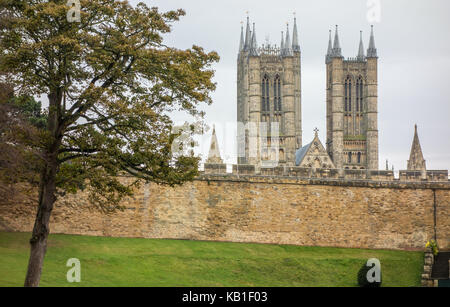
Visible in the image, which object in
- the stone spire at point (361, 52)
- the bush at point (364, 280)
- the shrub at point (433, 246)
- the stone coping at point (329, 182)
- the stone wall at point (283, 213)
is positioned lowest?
the bush at point (364, 280)

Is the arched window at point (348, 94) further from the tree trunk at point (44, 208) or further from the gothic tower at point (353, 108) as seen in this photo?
the tree trunk at point (44, 208)

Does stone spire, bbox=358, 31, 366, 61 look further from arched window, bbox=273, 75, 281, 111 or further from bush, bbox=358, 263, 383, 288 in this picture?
bush, bbox=358, 263, 383, 288

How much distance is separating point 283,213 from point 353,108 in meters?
53.9

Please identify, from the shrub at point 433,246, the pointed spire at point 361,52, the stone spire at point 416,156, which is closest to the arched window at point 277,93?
the pointed spire at point 361,52

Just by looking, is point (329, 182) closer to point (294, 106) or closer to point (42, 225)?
point (42, 225)

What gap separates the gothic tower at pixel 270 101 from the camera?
270 ft

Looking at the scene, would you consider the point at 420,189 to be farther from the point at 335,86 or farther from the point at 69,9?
the point at 335,86

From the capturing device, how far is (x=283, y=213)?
33.9 m

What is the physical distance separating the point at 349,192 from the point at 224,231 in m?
7.31

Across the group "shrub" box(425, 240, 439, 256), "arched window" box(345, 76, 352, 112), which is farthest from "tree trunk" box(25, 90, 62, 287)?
"arched window" box(345, 76, 352, 112)

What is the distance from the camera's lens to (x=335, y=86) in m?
83.4

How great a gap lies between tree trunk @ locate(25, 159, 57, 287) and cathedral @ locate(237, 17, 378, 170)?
2414 inches

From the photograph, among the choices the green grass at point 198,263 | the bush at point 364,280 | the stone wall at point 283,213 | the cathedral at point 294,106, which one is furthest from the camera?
the cathedral at point 294,106
